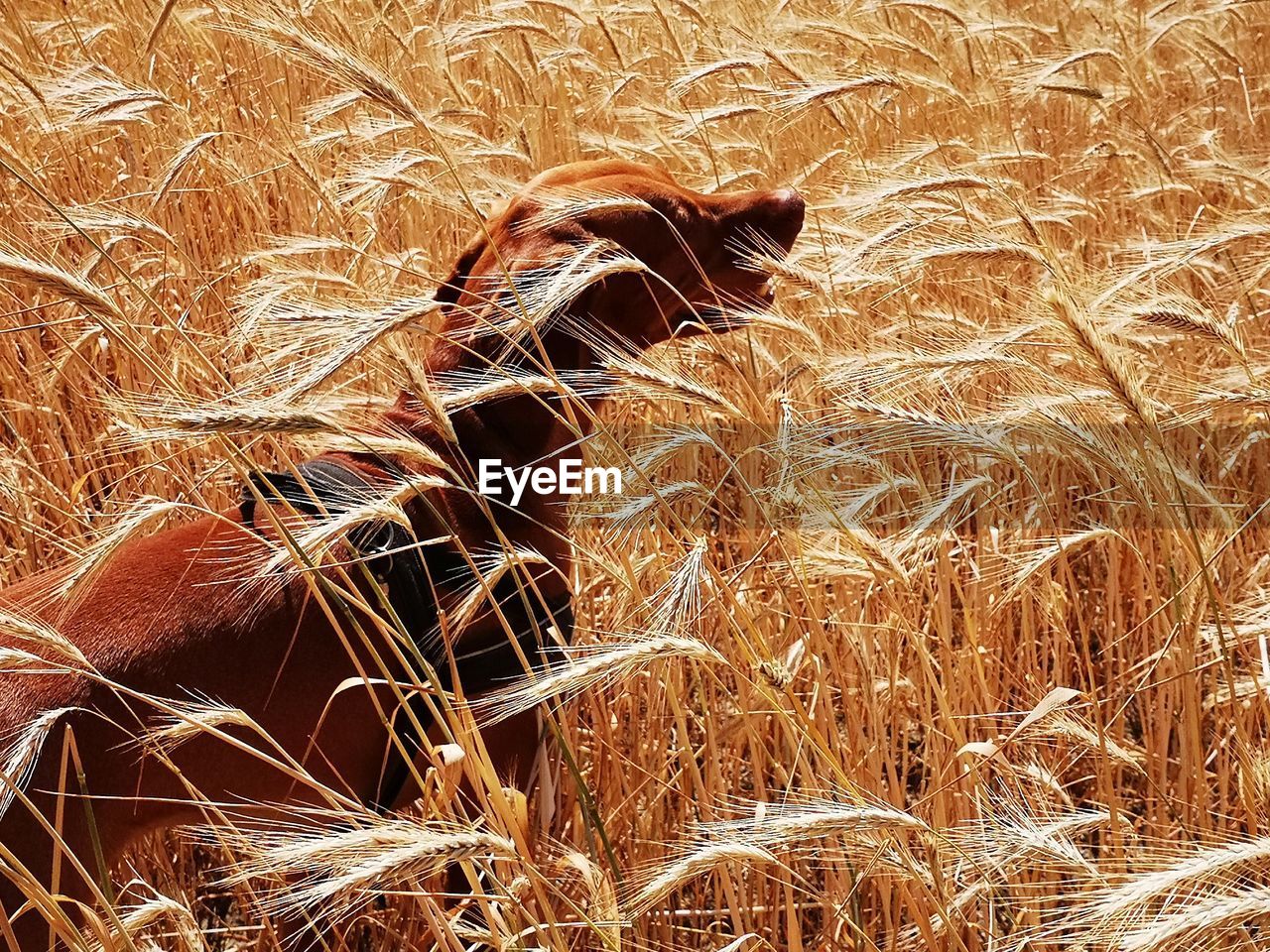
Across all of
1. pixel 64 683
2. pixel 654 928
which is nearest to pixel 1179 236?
pixel 654 928

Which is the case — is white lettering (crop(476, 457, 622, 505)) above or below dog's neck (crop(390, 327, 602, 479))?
below

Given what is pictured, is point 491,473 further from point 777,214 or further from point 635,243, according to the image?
point 777,214

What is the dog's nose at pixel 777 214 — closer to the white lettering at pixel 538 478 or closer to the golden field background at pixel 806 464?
the golden field background at pixel 806 464

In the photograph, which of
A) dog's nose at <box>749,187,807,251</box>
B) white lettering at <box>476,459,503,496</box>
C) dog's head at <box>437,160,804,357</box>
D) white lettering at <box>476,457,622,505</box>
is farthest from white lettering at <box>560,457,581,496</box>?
dog's nose at <box>749,187,807,251</box>

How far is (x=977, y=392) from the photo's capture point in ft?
8.87

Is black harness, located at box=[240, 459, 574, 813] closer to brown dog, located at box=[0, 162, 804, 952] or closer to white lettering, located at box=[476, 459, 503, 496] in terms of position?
brown dog, located at box=[0, 162, 804, 952]

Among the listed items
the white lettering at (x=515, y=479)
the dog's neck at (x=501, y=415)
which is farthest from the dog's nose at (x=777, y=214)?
the white lettering at (x=515, y=479)

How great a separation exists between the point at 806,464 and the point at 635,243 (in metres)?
0.64

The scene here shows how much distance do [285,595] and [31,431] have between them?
137 centimetres

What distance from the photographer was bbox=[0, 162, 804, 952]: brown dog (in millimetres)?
1611

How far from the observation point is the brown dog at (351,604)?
161 centimetres

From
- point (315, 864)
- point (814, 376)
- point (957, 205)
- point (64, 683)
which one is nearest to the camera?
point (315, 864)

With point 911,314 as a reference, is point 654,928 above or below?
below

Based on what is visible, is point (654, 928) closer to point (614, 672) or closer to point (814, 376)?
point (614, 672)
